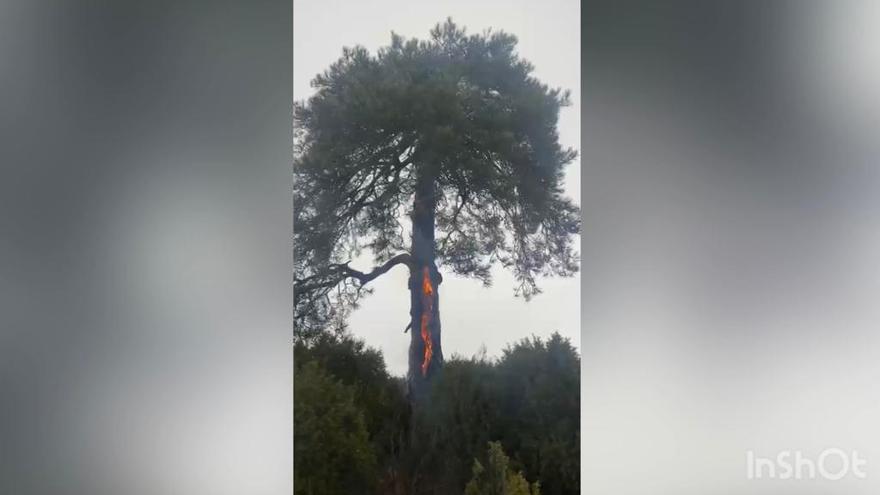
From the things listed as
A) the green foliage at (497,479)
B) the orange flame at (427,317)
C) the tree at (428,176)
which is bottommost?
the green foliage at (497,479)

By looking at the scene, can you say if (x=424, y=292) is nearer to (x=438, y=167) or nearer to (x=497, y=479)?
(x=438, y=167)

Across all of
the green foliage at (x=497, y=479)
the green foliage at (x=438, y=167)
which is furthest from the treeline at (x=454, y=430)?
the green foliage at (x=438, y=167)

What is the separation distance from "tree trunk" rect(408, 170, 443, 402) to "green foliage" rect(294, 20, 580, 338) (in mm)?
23

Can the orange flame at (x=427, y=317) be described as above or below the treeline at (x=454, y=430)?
above

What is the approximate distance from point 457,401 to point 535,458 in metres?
0.27

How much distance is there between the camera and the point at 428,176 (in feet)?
7.58

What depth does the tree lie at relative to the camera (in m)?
2.31
